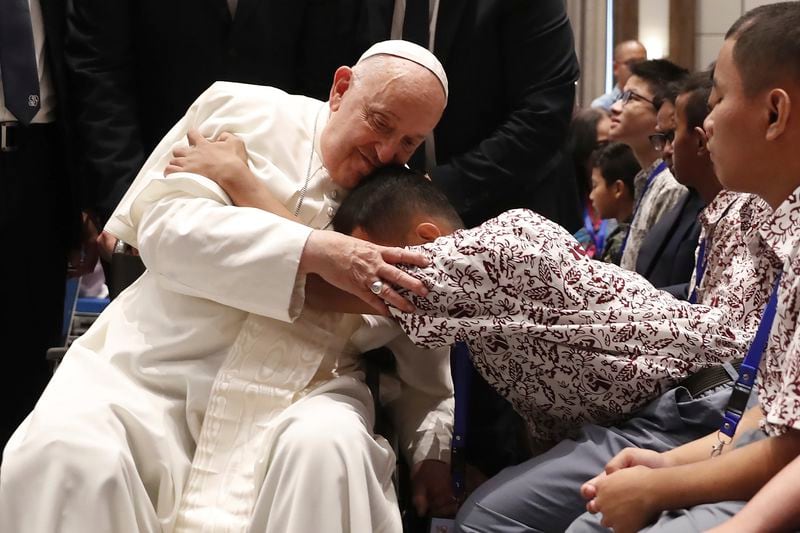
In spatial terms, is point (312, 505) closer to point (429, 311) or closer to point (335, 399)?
point (335, 399)

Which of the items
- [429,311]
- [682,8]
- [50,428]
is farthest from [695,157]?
[682,8]

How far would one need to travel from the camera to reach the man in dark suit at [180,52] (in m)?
3.46

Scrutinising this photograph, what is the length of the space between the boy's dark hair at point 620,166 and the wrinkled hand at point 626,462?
11.6ft

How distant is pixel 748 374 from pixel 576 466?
1.41ft

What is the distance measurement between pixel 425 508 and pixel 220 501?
1.70ft

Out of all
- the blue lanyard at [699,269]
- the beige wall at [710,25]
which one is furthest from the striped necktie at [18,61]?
the beige wall at [710,25]

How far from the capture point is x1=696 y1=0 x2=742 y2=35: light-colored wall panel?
898 cm

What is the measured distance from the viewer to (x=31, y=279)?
3.78 meters

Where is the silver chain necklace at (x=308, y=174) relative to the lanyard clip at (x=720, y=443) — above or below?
above

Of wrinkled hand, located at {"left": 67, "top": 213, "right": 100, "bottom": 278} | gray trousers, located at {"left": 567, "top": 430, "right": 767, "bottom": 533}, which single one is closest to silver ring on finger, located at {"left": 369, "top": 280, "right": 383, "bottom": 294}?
gray trousers, located at {"left": 567, "top": 430, "right": 767, "bottom": 533}

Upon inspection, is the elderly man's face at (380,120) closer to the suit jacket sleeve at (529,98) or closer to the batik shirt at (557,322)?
the batik shirt at (557,322)

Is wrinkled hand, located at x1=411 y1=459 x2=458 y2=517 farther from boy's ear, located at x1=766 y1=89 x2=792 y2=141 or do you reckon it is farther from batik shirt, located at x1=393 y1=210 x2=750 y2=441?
boy's ear, located at x1=766 y1=89 x2=792 y2=141

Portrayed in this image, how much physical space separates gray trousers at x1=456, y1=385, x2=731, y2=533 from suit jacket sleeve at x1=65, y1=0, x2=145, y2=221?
65.6 inches

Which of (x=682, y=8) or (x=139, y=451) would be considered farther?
(x=682, y=8)
